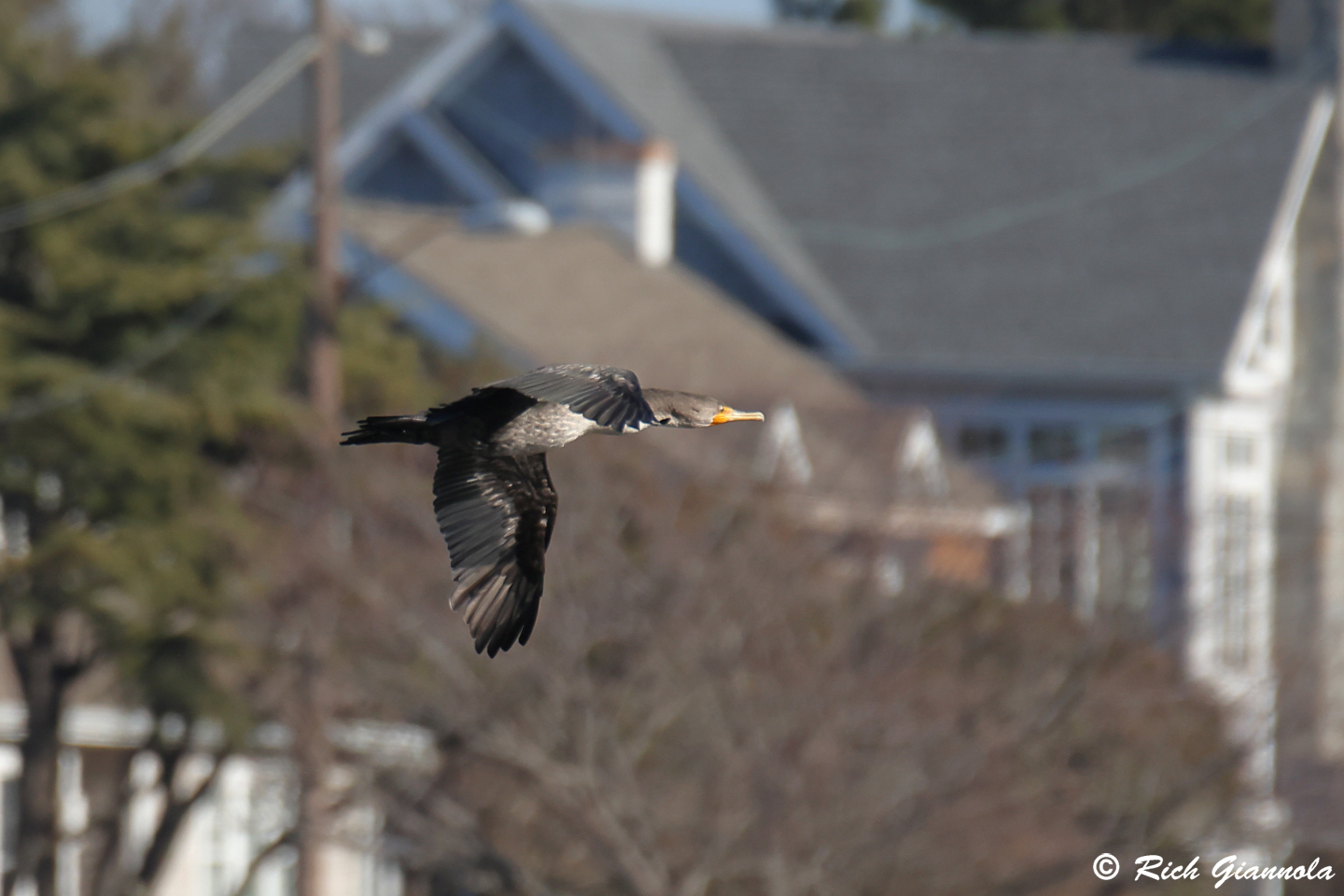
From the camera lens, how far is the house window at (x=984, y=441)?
21689 mm

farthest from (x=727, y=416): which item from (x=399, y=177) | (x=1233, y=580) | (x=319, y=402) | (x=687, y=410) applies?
(x=399, y=177)

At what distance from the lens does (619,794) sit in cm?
1360

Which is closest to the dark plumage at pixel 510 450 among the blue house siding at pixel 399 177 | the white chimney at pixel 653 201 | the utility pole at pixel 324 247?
the utility pole at pixel 324 247

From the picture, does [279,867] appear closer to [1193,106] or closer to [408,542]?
[408,542]

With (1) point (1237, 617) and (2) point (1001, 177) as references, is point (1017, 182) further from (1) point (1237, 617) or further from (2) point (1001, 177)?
(1) point (1237, 617)

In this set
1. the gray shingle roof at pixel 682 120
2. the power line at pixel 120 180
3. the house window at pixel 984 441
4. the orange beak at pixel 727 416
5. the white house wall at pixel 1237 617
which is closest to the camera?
the orange beak at pixel 727 416

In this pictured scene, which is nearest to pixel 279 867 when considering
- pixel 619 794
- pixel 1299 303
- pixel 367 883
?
pixel 367 883

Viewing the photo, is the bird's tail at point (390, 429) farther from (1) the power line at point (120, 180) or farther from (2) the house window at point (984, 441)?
(2) the house window at point (984, 441)

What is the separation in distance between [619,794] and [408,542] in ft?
8.41

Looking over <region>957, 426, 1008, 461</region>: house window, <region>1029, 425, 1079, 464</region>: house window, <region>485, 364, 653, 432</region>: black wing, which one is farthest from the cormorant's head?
<region>1029, 425, 1079, 464</region>: house window

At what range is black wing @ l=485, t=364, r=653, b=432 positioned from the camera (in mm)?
5020

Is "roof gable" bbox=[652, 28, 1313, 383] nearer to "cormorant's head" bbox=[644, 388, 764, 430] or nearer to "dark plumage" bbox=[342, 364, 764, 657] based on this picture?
"dark plumage" bbox=[342, 364, 764, 657]

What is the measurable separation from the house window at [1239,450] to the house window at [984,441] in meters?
2.33

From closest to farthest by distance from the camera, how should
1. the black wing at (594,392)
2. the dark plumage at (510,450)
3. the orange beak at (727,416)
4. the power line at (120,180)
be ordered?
the black wing at (594,392) → the dark plumage at (510,450) → the orange beak at (727,416) → the power line at (120,180)
